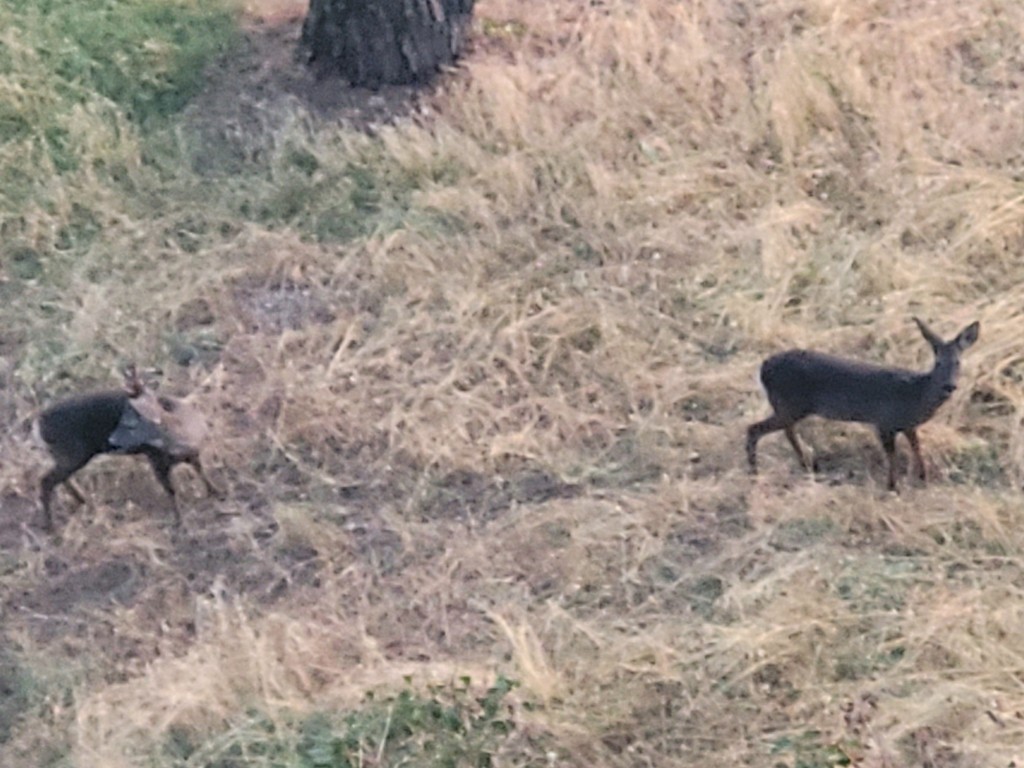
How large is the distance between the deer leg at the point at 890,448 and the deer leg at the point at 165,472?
105 inches

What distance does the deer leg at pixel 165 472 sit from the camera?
6273 mm

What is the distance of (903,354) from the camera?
6.61 metres

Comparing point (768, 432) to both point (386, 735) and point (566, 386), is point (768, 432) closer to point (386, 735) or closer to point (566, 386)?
point (566, 386)

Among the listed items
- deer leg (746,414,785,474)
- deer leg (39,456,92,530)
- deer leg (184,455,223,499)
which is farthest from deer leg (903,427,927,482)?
deer leg (39,456,92,530)

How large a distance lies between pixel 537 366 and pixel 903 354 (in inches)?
59.2

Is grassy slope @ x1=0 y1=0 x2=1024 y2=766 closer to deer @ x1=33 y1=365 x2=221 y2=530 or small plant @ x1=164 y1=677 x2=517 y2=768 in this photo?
small plant @ x1=164 y1=677 x2=517 y2=768

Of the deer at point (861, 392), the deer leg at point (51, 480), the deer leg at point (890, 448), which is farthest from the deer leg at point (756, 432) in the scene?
the deer leg at point (51, 480)

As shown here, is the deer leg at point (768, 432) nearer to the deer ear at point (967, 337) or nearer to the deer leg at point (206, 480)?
the deer ear at point (967, 337)

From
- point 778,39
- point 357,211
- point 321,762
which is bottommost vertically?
point 321,762

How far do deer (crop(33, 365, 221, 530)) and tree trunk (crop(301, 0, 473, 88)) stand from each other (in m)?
2.97

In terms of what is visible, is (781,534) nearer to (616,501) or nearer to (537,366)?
(616,501)

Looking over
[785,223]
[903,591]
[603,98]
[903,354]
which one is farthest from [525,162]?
[903,591]

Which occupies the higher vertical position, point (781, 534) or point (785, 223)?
point (785, 223)

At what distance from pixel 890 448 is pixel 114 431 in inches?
114
